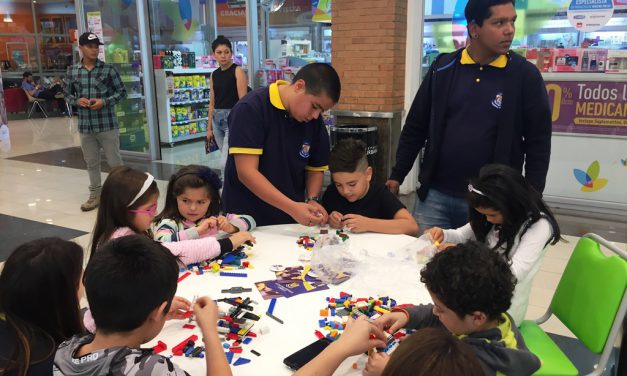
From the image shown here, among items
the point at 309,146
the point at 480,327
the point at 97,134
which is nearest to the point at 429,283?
the point at 480,327

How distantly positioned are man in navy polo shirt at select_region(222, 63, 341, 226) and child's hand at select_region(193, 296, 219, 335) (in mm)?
931

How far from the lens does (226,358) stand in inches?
53.1

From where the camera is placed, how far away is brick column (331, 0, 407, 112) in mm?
5582

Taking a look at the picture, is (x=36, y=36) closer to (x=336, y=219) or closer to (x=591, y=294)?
(x=336, y=219)

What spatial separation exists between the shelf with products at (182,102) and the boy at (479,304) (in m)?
8.09

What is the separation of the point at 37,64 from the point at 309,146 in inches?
657

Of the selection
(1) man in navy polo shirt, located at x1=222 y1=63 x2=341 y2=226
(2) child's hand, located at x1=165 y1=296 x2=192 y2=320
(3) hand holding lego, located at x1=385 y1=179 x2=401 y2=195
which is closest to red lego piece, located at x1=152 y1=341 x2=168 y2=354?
(2) child's hand, located at x1=165 y1=296 x2=192 y2=320

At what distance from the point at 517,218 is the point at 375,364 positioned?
95 cm

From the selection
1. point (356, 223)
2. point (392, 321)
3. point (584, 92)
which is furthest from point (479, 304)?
point (584, 92)

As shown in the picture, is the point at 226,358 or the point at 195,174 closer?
the point at 226,358

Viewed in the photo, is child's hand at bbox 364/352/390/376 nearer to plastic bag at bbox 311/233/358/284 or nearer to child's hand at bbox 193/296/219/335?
child's hand at bbox 193/296/219/335

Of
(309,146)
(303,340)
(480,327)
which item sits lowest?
(303,340)

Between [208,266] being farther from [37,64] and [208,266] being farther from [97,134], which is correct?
[37,64]

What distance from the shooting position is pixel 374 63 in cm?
572
